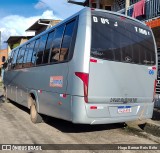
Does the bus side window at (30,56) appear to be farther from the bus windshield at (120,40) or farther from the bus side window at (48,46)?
the bus windshield at (120,40)

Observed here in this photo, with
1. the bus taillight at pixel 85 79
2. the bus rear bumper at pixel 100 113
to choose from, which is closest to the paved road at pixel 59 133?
the bus rear bumper at pixel 100 113

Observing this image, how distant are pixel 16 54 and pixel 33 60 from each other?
3.63 metres

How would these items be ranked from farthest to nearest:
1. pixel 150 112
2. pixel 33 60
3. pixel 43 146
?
pixel 33 60, pixel 150 112, pixel 43 146

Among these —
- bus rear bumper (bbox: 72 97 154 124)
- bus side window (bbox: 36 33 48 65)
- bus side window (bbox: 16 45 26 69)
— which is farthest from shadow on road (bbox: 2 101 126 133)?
bus side window (bbox: 16 45 26 69)

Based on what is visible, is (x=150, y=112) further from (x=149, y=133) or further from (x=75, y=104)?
(x=75, y=104)

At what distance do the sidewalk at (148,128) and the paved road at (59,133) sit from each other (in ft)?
0.80

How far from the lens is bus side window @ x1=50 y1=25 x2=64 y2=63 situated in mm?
7766

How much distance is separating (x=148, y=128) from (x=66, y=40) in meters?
3.42

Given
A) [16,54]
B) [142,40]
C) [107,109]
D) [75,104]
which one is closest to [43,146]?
[75,104]

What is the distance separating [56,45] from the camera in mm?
7938

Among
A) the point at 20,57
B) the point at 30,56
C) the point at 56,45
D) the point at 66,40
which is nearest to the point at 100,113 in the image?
the point at 66,40

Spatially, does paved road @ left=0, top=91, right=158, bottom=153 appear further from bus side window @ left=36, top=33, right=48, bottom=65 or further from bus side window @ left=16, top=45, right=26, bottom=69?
bus side window @ left=16, top=45, right=26, bottom=69

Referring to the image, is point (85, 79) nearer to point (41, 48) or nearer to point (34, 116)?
point (41, 48)

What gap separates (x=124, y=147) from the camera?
6.69 m
